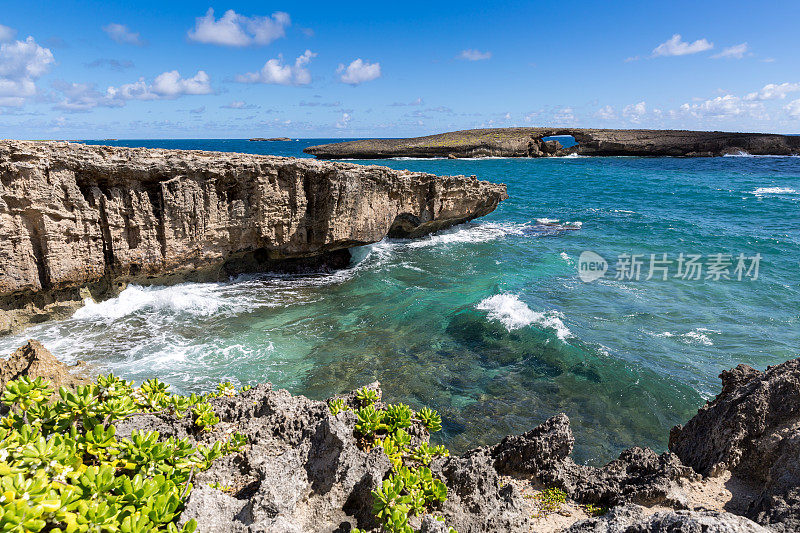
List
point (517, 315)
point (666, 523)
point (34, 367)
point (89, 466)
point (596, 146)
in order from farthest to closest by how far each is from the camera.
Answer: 1. point (596, 146)
2. point (517, 315)
3. point (34, 367)
4. point (666, 523)
5. point (89, 466)

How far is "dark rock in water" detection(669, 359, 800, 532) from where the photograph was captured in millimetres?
5297

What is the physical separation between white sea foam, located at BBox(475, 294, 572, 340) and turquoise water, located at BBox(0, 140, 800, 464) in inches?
3.1

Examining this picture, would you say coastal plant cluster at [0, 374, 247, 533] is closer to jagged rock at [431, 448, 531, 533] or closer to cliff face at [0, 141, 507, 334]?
jagged rock at [431, 448, 531, 533]

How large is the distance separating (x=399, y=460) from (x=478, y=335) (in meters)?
9.43

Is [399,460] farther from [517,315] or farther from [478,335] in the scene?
[517,315]

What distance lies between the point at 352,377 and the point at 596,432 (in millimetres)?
6145

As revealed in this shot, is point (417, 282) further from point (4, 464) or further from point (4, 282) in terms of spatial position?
point (4, 464)

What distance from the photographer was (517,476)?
6129 millimetres

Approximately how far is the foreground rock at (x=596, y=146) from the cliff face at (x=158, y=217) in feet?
268

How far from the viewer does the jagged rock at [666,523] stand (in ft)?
12.6

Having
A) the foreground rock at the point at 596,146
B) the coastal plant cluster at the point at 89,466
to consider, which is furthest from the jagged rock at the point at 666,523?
the foreground rock at the point at 596,146
